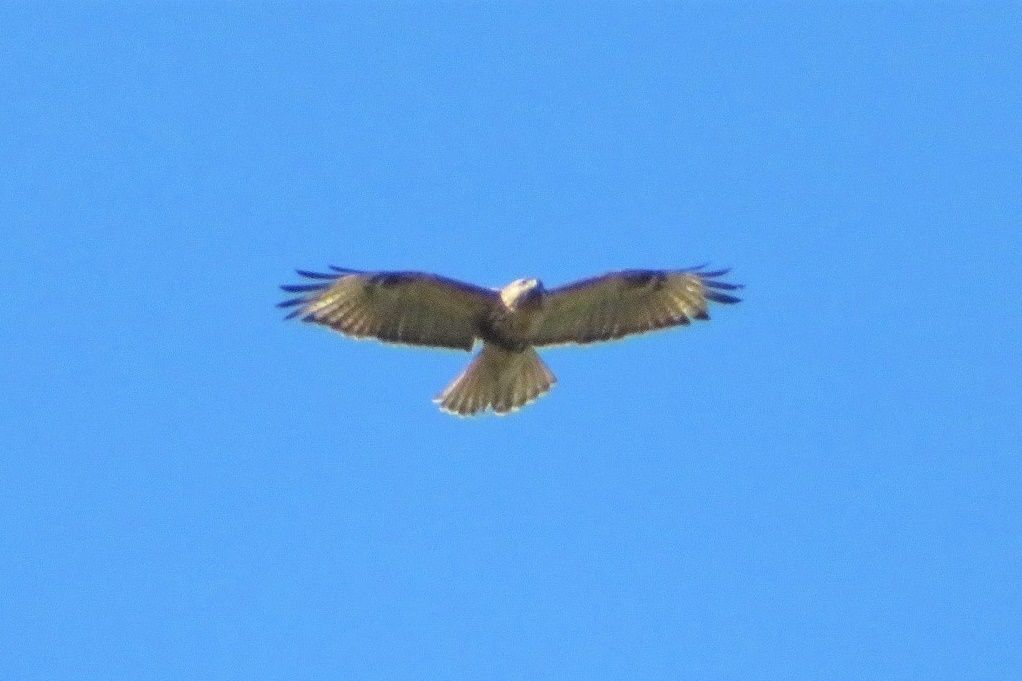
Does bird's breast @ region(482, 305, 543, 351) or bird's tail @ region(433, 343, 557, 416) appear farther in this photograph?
bird's tail @ region(433, 343, 557, 416)

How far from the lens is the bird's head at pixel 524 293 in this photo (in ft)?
62.2

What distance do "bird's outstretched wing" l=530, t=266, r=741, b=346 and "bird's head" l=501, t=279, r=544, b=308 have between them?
47 centimetres

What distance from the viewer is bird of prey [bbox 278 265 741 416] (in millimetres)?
19234

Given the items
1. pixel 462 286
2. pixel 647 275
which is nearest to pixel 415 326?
pixel 462 286

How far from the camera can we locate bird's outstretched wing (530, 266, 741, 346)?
19594 mm

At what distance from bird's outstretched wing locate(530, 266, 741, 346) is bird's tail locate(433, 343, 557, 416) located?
0.26 meters

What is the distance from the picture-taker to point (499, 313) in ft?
63.3

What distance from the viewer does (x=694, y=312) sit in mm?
19906

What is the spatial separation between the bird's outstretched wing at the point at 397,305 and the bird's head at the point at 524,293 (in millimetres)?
245

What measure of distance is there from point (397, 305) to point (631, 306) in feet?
6.35

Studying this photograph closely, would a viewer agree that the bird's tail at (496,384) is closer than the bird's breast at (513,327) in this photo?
No

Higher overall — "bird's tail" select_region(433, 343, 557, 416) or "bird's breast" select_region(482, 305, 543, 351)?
"bird's breast" select_region(482, 305, 543, 351)

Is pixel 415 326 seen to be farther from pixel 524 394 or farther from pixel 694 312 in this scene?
pixel 694 312

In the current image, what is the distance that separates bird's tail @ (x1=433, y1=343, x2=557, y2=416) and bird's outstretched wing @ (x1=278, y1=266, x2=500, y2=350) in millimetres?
278
